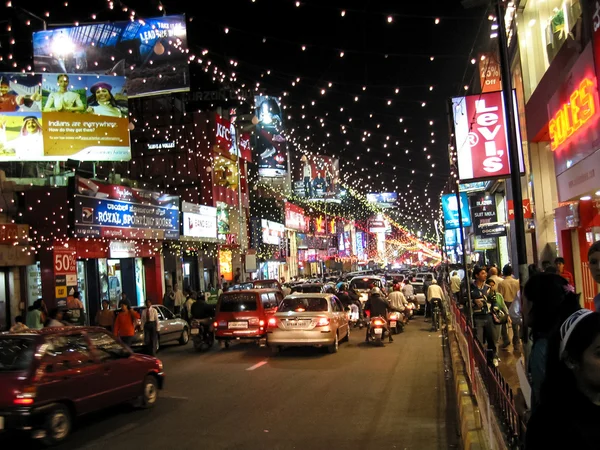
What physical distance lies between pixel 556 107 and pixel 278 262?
4704cm

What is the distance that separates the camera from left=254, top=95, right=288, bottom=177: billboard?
49.1 metres

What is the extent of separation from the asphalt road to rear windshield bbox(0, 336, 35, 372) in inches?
48.4

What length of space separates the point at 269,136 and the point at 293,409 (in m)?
48.7

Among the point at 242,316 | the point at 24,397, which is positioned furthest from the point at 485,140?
the point at 24,397

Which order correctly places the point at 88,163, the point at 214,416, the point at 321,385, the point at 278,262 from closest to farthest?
the point at 214,416 → the point at 321,385 → the point at 88,163 → the point at 278,262

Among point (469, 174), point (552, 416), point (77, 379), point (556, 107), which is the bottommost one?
point (77, 379)

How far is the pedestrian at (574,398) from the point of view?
2115 mm

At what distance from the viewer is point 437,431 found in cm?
815

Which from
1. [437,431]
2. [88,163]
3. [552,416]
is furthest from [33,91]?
[552,416]

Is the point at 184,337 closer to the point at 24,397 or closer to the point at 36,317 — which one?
the point at 36,317

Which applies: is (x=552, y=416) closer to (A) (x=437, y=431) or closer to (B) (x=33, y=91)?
(A) (x=437, y=431)

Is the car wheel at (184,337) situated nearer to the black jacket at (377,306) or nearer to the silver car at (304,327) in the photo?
the silver car at (304,327)

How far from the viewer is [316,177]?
66.6 metres

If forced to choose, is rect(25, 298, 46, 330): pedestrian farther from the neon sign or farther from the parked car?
the neon sign
